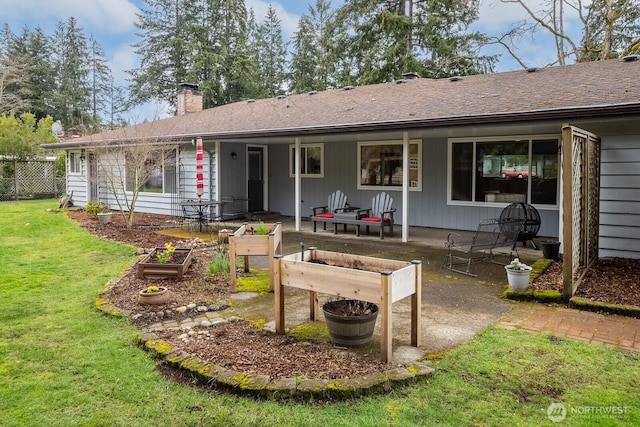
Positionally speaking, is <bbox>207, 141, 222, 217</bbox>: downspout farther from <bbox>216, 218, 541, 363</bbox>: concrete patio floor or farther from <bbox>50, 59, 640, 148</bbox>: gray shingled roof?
<bbox>216, 218, 541, 363</bbox>: concrete patio floor

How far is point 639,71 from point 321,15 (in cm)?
2343

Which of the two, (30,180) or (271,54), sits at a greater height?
(271,54)

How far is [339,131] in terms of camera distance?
837 centimetres

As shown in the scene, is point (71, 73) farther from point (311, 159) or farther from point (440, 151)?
point (440, 151)

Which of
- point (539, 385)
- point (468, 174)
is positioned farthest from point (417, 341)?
point (468, 174)

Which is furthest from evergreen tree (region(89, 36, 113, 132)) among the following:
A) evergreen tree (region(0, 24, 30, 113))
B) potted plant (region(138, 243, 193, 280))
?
potted plant (region(138, 243, 193, 280))

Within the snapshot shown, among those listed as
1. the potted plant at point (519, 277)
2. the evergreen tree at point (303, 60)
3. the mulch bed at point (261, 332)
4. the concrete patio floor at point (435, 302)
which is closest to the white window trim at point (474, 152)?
the concrete patio floor at point (435, 302)

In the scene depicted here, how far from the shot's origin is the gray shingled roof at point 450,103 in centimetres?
665

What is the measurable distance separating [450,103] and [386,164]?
2508 millimetres

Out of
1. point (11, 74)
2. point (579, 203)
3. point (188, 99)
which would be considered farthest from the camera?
point (11, 74)

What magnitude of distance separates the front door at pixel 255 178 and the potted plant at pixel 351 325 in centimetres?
931

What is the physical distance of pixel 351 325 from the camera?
3344mm

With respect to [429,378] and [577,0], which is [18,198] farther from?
[577,0]

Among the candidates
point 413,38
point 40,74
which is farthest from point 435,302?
point 40,74
